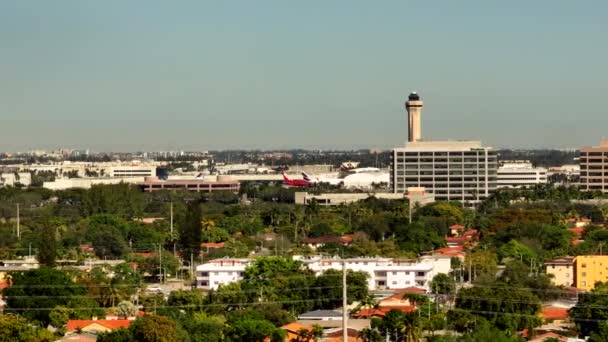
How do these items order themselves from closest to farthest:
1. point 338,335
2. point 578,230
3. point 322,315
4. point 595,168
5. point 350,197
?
point 338,335, point 322,315, point 578,230, point 350,197, point 595,168

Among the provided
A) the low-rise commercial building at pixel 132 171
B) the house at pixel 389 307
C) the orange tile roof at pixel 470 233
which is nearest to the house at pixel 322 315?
the house at pixel 389 307

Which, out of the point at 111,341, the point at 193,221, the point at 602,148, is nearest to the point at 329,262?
the point at 193,221

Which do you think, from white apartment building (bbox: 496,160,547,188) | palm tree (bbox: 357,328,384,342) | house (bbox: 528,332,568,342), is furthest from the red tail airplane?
palm tree (bbox: 357,328,384,342)

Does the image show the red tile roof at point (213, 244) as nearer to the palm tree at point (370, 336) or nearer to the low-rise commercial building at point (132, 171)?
the palm tree at point (370, 336)

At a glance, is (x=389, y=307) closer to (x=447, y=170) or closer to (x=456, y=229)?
(x=456, y=229)

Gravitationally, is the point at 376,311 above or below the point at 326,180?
below

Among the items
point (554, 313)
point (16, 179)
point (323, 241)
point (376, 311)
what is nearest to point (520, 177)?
point (16, 179)
